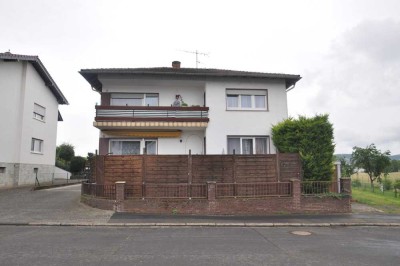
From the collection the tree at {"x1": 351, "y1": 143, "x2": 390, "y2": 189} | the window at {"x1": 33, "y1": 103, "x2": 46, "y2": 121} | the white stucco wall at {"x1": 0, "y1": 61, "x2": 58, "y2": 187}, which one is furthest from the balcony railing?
the tree at {"x1": 351, "y1": 143, "x2": 390, "y2": 189}

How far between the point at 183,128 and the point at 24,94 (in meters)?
12.3

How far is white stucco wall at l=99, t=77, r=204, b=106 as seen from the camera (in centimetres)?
1912

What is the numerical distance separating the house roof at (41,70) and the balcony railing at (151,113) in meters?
8.78

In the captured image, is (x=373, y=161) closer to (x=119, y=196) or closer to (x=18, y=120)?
(x=119, y=196)

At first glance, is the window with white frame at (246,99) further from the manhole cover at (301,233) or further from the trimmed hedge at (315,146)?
the manhole cover at (301,233)

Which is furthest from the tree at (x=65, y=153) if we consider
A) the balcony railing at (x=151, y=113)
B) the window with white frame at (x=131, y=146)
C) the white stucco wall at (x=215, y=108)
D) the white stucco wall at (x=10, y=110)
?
the balcony railing at (x=151, y=113)

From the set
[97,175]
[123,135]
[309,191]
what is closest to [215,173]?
[309,191]

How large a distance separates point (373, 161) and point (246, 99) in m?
19.4

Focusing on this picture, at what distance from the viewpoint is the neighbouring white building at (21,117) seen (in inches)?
868

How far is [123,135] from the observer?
18312 millimetres

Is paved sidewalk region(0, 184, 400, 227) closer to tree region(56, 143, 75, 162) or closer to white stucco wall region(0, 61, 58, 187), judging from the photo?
white stucco wall region(0, 61, 58, 187)

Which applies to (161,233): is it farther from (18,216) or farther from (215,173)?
(18,216)

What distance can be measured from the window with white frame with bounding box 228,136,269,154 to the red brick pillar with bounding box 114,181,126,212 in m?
7.11

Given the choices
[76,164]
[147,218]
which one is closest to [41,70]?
[76,164]
